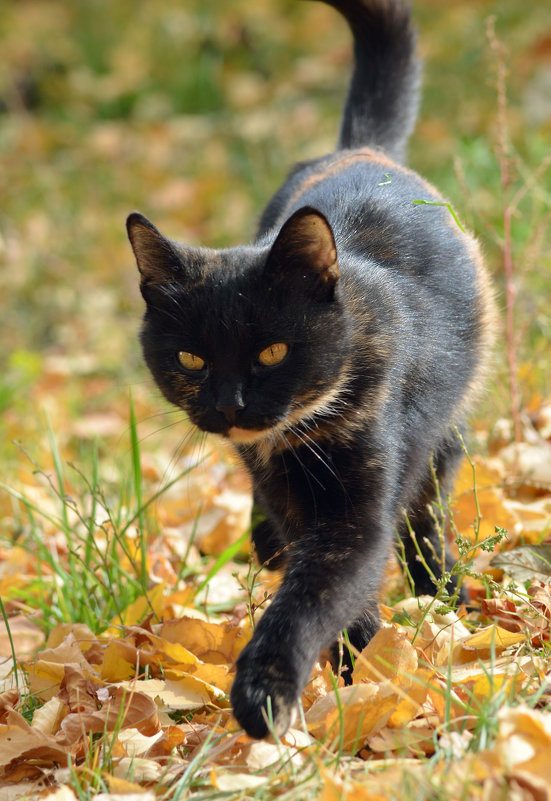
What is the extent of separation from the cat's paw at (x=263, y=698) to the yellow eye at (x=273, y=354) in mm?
671

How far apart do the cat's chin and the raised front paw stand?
53 cm

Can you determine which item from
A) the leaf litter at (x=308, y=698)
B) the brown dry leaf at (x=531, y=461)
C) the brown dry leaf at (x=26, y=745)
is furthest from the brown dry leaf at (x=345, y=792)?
the brown dry leaf at (x=531, y=461)

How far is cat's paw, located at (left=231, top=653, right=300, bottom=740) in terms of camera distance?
1.67 metres

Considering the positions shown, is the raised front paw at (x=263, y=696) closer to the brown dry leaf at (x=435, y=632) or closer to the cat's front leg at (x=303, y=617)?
the cat's front leg at (x=303, y=617)

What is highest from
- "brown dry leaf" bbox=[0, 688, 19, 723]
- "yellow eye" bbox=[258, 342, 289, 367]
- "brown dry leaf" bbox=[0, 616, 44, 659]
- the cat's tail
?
the cat's tail

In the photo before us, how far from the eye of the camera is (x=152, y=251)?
2.24 metres

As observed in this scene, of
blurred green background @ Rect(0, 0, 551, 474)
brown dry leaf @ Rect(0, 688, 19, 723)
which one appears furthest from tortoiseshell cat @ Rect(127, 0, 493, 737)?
blurred green background @ Rect(0, 0, 551, 474)

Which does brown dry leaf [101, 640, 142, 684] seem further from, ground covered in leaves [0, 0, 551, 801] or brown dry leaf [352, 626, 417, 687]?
brown dry leaf [352, 626, 417, 687]

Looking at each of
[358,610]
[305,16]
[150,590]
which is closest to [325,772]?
[358,610]

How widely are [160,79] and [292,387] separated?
245 inches

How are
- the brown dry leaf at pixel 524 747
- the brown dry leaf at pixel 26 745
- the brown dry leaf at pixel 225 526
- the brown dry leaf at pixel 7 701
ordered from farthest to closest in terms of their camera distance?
the brown dry leaf at pixel 225 526
the brown dry leaf at pixel 7 701
the brown dry leaf at pixel 26 745
the brown dry leaf at pixel 524 747

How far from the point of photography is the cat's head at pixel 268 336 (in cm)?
205

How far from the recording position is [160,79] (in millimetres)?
7621

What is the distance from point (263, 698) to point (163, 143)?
603 centimetres
